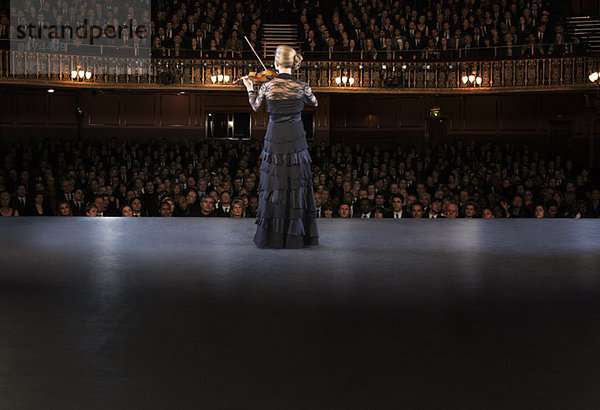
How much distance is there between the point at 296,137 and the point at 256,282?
1.42 meters

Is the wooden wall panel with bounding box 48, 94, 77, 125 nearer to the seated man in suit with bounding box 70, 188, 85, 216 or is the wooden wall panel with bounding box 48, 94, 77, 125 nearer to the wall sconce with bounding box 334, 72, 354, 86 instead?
the wall sconce with bounding box 334, 72, 354, 86

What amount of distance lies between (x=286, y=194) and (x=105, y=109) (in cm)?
1461

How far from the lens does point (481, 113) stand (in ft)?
58.6

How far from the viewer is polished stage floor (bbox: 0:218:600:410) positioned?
6.17 ft

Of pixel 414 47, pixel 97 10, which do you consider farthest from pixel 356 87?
pixel 97 10

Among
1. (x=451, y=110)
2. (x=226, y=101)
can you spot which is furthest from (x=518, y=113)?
(x=226, y=101)

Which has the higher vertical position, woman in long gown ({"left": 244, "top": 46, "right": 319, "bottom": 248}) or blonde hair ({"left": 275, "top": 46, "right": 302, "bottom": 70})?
blonde hair ({"left": 275, "top": 46, "right": 302, "bottom": 70})

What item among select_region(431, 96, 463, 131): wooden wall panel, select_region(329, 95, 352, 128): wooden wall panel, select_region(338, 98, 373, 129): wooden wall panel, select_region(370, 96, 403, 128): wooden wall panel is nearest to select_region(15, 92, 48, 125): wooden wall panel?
select_region(329, 95, 352, 128): wooden wall panel

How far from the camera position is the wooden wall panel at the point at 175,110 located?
1791 centimetres

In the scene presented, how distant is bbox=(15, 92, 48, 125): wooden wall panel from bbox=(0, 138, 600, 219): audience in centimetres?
366

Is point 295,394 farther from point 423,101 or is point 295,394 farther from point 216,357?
point 423,101

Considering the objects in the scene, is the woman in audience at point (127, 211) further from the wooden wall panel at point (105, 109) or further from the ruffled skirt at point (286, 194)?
the wooden wall panel at point (105, 109)

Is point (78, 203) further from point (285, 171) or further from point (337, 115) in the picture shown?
point (337, 115)

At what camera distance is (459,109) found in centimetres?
1797
